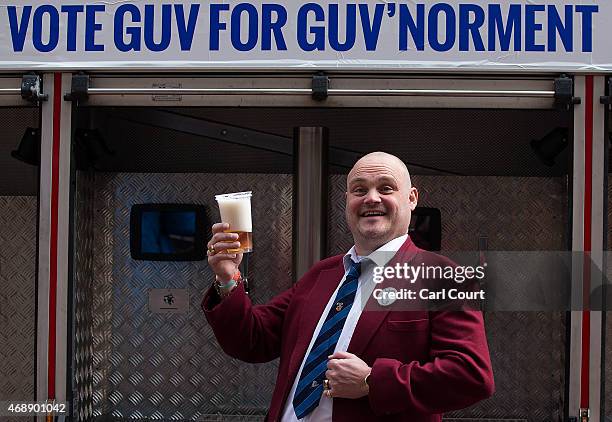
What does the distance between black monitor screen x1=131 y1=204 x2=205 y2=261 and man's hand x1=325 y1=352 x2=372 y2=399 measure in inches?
64.9

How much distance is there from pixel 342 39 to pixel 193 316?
141cm

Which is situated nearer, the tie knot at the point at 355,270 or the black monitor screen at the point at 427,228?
the tie knot at the point at 355,270

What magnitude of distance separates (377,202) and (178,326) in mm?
1676

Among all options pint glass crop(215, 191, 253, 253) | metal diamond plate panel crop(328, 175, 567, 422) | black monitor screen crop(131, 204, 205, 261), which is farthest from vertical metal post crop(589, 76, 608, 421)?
black monitor screen crop(131, 204, 205, 261)

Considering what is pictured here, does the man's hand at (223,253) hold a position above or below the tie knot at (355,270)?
above

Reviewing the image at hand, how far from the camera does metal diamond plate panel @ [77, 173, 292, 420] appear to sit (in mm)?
3506

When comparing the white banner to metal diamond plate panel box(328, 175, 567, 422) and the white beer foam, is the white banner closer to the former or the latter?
metal diamond plate panel box(328, 175, 567, 422)

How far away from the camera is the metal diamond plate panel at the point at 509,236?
3.43 metres

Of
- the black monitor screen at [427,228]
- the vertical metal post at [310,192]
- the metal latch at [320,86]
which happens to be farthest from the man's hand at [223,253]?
the black monitor screen at [427,228]

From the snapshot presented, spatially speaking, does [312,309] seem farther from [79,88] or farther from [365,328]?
[79,88]

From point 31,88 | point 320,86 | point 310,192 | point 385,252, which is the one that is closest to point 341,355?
point 385,252

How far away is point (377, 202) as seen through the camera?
2150 mm

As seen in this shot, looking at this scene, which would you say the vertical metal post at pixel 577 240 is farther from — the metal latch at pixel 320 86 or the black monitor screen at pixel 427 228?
the metal latch at pixel 320 86

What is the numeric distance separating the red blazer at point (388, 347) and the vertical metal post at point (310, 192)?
0.87 metres
